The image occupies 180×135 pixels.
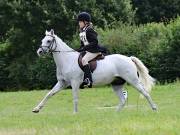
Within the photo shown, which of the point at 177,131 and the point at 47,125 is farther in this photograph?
the point at 47,125

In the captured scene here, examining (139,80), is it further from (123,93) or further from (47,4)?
(47,4)

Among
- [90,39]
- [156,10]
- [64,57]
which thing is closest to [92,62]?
[90,39]

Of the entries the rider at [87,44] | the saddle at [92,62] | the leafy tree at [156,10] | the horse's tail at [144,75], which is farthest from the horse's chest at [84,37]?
the leafy tree at [156,10]

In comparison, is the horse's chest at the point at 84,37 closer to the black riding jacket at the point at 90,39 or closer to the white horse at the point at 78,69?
the black riding jacket at the point at 90,39

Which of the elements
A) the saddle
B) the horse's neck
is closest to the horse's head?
the horse's neck

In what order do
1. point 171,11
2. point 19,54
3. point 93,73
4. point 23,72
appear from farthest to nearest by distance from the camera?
1. point 171,11
2. point 19,54
3. point 23,72
4. point 93,73

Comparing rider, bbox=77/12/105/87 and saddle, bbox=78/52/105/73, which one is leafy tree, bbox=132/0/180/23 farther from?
rider, bbox=77/12/105/87

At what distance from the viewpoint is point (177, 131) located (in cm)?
1100

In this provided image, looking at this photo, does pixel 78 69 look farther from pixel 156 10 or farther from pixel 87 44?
pixel 156 10

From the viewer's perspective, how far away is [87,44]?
1736cm

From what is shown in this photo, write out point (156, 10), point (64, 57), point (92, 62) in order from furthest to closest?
point (156, 10) → point (64, 57) → point (92, 62)

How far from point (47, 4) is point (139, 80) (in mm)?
28722

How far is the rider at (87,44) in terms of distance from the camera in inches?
677

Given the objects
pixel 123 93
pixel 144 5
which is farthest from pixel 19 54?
pixel 123 93
